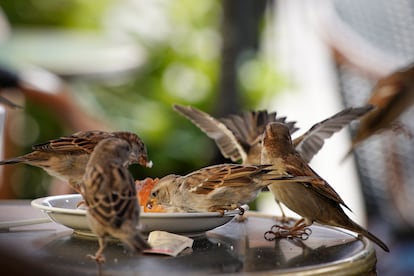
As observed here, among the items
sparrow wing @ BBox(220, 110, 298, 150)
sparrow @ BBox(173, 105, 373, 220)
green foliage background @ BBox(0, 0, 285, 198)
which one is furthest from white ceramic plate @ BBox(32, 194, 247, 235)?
green foliage background @ BBox(0, 0, 285, 198)

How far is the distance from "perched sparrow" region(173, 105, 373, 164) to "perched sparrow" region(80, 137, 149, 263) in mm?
908

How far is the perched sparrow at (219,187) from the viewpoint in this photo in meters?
1.73

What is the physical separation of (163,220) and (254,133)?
3.39 feet

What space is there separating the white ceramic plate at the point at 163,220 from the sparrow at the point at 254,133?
0.70 metres

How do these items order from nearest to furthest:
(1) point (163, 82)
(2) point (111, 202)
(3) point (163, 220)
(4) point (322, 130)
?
(2) point (111, 202) < (3) point (163, 220) < (4) point (322, 130) < (1) point (163, 82)

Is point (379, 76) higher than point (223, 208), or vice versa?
point (379, 76)

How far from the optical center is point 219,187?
1.75 meters

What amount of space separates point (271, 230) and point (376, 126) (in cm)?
111

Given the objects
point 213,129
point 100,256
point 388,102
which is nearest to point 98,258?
point 100,256

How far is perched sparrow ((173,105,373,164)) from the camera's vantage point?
2.35m

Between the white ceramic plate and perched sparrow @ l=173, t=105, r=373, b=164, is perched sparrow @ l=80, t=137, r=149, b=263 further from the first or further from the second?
perched sparrow @ l=173, t=105, r=373, b=164

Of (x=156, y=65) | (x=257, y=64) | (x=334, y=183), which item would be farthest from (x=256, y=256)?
(x=156, y=65)

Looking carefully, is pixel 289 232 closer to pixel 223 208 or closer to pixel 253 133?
pixel 223 208

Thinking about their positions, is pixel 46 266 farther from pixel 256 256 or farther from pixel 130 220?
pixel 256 256
